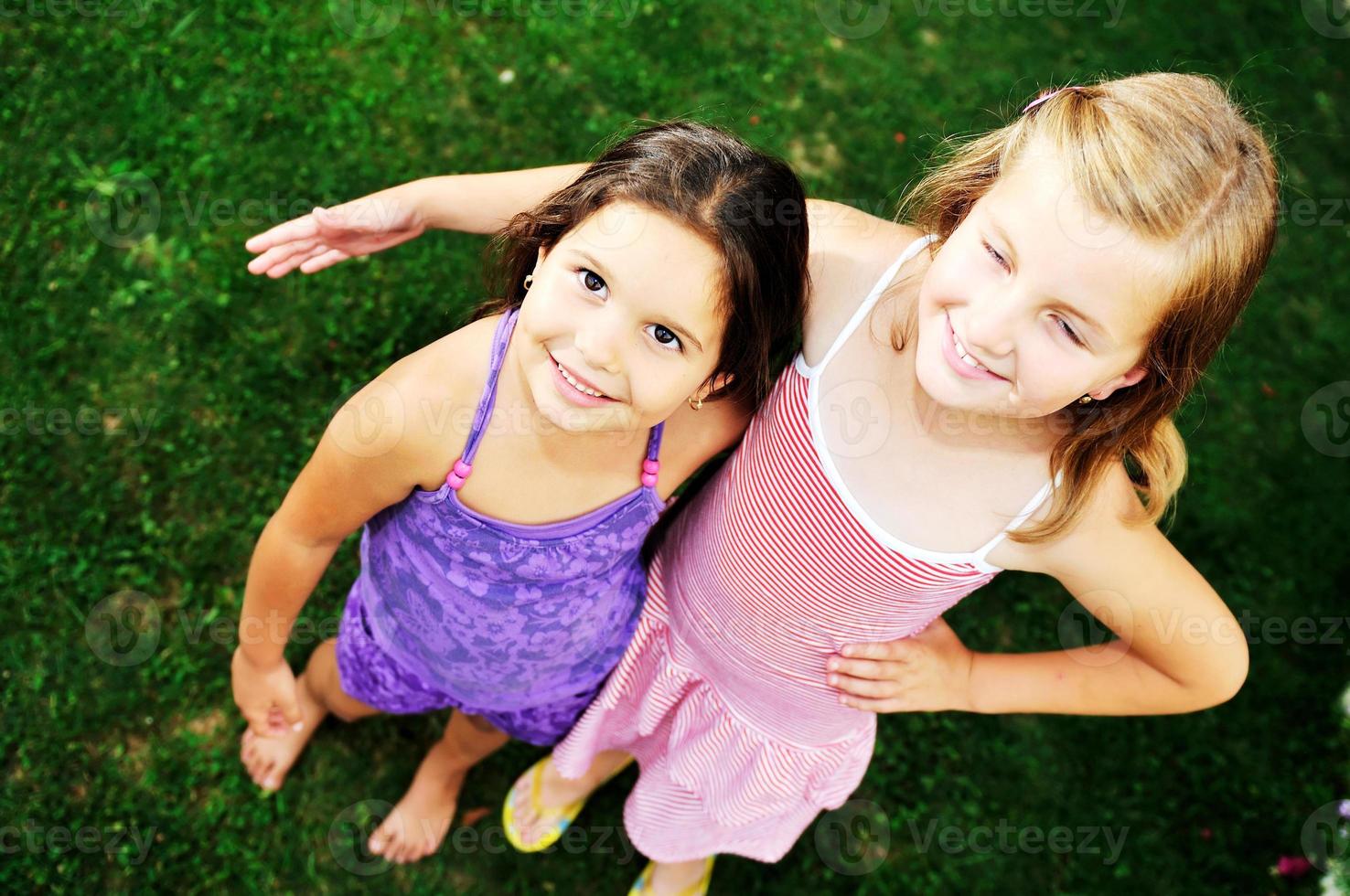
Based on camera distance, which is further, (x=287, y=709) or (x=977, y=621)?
(x=977, y=621)

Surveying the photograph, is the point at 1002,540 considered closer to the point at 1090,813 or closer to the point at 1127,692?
the point at 1127,692

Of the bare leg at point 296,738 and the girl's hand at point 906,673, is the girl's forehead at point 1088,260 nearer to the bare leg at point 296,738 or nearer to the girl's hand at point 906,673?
the girl's hand at point 906,673

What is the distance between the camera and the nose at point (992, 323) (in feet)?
4.94

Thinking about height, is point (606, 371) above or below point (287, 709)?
above

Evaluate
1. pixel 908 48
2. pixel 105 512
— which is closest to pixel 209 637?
pixel 105 512

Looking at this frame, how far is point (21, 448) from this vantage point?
3.29 m

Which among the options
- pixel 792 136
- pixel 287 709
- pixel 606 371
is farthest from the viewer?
pixel 792 136

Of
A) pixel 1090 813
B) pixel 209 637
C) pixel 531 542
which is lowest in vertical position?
pixel 1090 813

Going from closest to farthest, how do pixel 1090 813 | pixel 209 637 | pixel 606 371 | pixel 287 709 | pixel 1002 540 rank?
pixel 606 371, pixel 1002 540, pixel 287 709, pixel 209 637, pixel 1090 813

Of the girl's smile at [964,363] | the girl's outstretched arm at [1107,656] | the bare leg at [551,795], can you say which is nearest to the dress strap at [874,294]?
the girl's smile at [964,363]

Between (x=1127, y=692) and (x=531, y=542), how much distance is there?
131 cm

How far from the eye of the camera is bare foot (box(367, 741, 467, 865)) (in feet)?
10.2

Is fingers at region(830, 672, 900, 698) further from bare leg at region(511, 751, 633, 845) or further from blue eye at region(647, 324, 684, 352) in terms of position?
bare leg at region(511, 751, 633, 845)

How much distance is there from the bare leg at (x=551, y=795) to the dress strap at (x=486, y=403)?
1533mm
